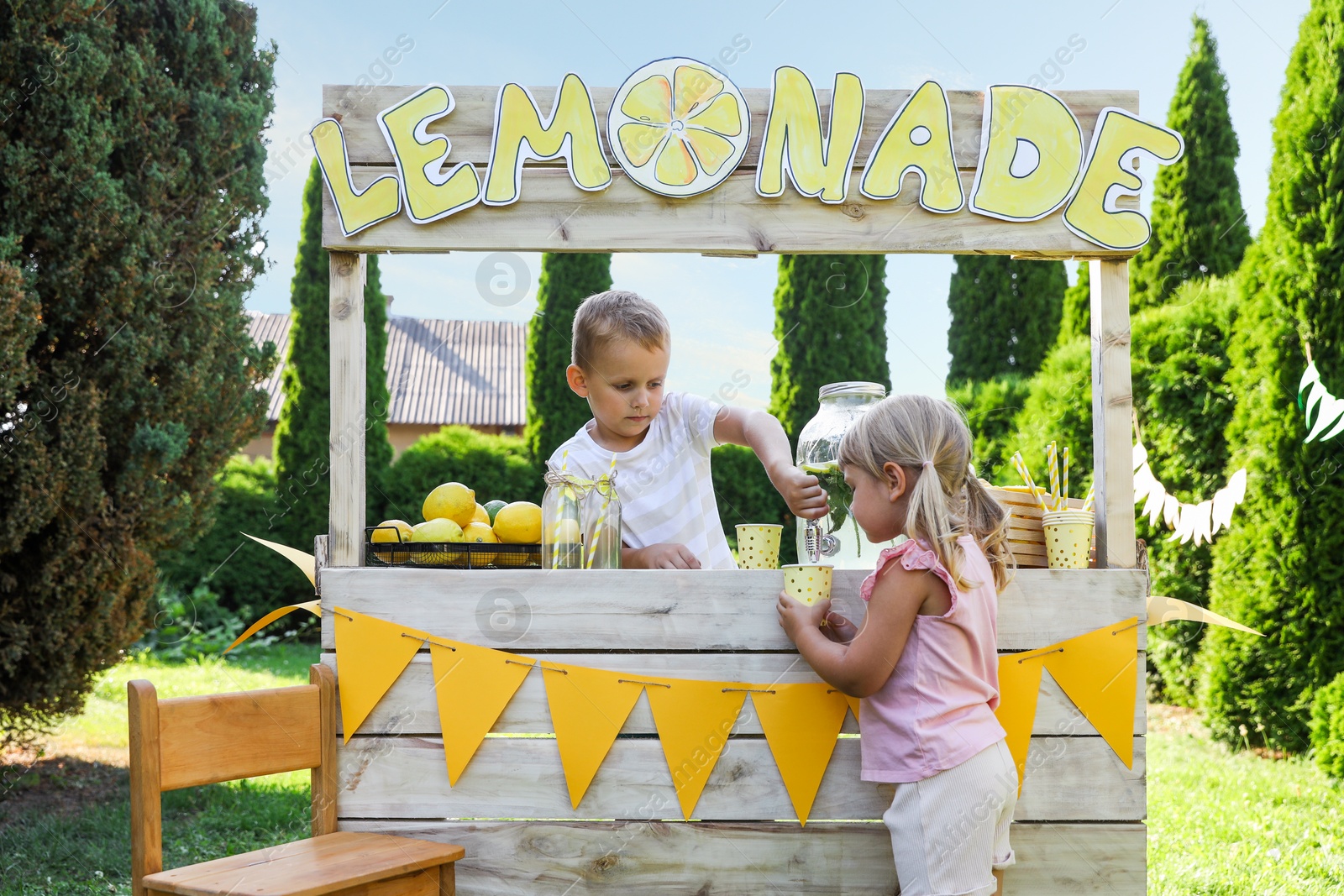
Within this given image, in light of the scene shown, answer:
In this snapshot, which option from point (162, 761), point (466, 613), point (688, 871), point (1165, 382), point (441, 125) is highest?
point (441, 125)

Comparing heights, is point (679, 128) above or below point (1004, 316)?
below

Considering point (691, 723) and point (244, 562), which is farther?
point (244, 562)

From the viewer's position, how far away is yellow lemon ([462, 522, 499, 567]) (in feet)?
7.49

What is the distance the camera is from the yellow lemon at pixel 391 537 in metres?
2.27

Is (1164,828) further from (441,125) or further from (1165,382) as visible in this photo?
(441,125)

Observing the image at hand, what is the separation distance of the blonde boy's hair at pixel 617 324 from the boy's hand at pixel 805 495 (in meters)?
0.51

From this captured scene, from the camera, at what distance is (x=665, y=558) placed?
232 centimetres

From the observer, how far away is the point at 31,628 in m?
4.32

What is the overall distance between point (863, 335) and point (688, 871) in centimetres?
874

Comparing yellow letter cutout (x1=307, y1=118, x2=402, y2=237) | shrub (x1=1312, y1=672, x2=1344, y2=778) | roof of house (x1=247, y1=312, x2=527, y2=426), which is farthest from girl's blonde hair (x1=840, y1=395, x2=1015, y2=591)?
A: roof of house (x1=247, y1=312, x2=527, y2=426)

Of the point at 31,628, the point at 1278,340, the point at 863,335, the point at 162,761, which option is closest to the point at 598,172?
the point at 162,761

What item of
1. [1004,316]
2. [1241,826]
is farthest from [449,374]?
[1241,826]

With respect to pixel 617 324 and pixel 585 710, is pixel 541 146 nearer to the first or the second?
pixel 617 324

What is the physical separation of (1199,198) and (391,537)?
8.66 m
